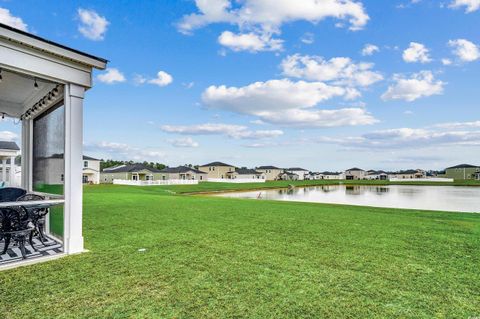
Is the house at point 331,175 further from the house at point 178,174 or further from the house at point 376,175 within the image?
the house at point 178,174

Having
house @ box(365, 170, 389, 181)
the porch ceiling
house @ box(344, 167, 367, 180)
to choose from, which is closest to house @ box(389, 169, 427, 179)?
house @ box(365, 170, 389, 181)

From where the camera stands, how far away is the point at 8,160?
15.3 meters

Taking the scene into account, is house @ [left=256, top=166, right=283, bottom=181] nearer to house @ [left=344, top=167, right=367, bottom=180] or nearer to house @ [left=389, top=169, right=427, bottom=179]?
house @ [left=344, top=167, right=367, bottom=180]

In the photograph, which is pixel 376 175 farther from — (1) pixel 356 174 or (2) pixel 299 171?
(2) pixel 299 171

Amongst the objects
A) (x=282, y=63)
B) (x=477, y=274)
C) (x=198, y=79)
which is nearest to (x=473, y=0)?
(x=282, y=63)

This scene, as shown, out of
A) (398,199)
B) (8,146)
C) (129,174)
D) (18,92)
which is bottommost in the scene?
(398,199)

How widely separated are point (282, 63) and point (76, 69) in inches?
970

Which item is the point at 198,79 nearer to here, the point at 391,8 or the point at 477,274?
the point at 391,8

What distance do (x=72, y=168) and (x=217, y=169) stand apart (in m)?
73.4

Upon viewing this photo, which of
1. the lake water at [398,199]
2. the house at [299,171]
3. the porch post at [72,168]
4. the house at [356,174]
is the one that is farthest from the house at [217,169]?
the porch post at [72,168]

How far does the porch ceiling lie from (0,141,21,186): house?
7855 mm

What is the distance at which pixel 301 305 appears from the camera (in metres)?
3.22

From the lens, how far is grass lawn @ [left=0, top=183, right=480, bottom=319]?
3156 mm

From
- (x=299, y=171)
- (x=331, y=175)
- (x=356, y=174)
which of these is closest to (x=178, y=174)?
(x=299, y=171)
